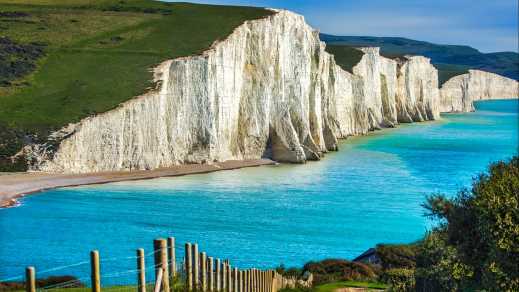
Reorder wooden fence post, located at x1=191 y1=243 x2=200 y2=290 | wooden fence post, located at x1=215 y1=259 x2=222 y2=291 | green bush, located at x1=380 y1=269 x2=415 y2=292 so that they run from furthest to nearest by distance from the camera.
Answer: green bush, located at x1=380 y1=269 x2=415 y2=292, wooden fence post, located at x1=215 y1=259 x2=222 y2=291, wooden fence post, located at x1=191 y1=243 x2=200 y2=290

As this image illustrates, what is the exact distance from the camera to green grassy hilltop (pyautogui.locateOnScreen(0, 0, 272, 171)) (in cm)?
6669

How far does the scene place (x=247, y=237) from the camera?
145ft

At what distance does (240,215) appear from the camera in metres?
50.9

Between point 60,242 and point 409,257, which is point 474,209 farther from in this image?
point 60,242

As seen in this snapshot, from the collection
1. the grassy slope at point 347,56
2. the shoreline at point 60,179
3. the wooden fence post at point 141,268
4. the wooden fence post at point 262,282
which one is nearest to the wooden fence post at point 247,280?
the wooden fence post at point 262,282

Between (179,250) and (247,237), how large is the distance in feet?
25.8

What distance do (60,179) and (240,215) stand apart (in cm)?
1709

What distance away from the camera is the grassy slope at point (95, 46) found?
6769cm

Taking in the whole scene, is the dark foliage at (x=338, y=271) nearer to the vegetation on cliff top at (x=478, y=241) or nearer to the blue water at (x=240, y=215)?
the blue water at (x=240, y=215)

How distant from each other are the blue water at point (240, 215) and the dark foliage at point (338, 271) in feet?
15.9

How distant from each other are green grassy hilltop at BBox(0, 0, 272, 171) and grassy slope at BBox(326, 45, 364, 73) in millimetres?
41319

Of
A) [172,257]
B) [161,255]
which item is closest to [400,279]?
[172,257]

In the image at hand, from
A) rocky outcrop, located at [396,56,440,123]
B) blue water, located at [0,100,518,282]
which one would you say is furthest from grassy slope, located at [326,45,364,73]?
blue water, located at [0,100,518,282]

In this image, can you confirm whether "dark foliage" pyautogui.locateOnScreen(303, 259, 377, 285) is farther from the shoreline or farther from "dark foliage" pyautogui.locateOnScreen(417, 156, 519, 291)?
the shoreline
